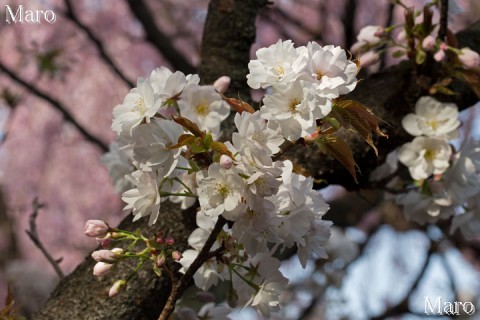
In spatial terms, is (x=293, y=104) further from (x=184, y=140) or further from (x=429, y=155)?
(x=429, y=155)

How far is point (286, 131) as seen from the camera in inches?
28.8

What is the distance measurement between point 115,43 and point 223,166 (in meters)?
6.17

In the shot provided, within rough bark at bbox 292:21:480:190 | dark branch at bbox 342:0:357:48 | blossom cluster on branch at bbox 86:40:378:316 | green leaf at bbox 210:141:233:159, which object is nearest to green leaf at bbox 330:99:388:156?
blossom cluster on branch at bbox 86:40:378:316

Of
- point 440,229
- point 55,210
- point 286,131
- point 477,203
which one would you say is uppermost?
point 286,131

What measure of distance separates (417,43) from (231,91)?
1.27ft

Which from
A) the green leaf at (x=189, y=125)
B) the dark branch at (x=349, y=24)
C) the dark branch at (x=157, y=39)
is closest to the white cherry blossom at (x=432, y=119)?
the green leaf at (x=189, y=125)

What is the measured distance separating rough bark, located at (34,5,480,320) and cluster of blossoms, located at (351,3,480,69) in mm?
71

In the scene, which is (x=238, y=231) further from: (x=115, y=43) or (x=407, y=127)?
(x=115, y=43)

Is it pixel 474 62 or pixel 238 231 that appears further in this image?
pixel 474 62

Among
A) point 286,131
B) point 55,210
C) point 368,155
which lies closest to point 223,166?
point 286,131

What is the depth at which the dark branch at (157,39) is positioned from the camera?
8.32 ft

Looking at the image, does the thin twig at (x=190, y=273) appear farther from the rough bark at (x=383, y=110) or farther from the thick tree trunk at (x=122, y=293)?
the rough bark at (x=383, y=110)

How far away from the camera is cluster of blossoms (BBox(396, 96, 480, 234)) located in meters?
1.18

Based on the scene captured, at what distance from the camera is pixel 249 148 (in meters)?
0.71
